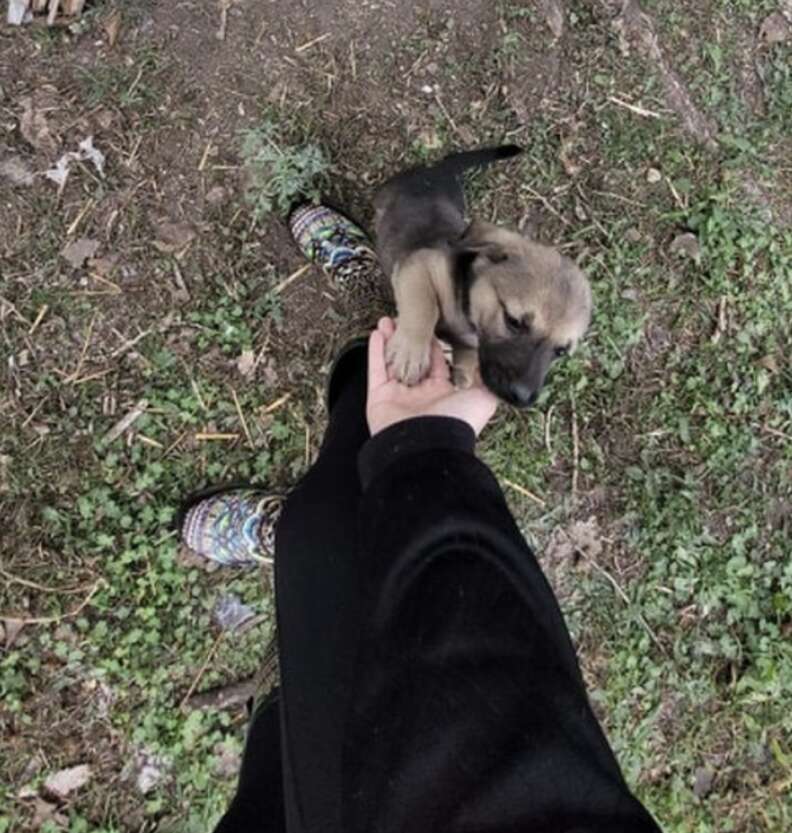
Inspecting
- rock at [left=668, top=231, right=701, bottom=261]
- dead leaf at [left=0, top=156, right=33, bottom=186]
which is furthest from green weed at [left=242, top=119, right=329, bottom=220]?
rock at [left=668, top=231, right=701, bottom=261]

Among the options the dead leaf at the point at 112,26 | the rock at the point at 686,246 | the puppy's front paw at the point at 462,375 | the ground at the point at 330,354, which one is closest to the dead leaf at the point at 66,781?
the ground at the point at 330,354

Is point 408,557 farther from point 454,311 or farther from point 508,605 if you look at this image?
point 454,311

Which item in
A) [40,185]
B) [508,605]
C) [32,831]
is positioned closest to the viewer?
[508,605]

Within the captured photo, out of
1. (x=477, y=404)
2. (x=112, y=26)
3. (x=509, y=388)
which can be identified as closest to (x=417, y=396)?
(x=477, y=404)

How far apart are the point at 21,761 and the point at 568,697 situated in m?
2.24

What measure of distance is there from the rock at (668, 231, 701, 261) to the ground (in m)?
0.01

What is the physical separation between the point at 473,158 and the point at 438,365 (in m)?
0.99

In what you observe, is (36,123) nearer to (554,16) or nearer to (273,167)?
(273,167)

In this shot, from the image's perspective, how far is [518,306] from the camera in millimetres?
3031

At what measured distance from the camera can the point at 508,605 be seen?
1.85m

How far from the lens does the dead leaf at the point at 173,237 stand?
349 cm

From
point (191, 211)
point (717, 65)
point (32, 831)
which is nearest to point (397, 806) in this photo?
point (32, 831)

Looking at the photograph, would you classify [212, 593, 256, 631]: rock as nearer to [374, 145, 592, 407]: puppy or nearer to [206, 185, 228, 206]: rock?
[374, 145, 592, 407]: puppy

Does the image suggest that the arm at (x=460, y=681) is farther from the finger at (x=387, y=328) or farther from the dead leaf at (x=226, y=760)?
the dead leaf at (x=226, y=760)
